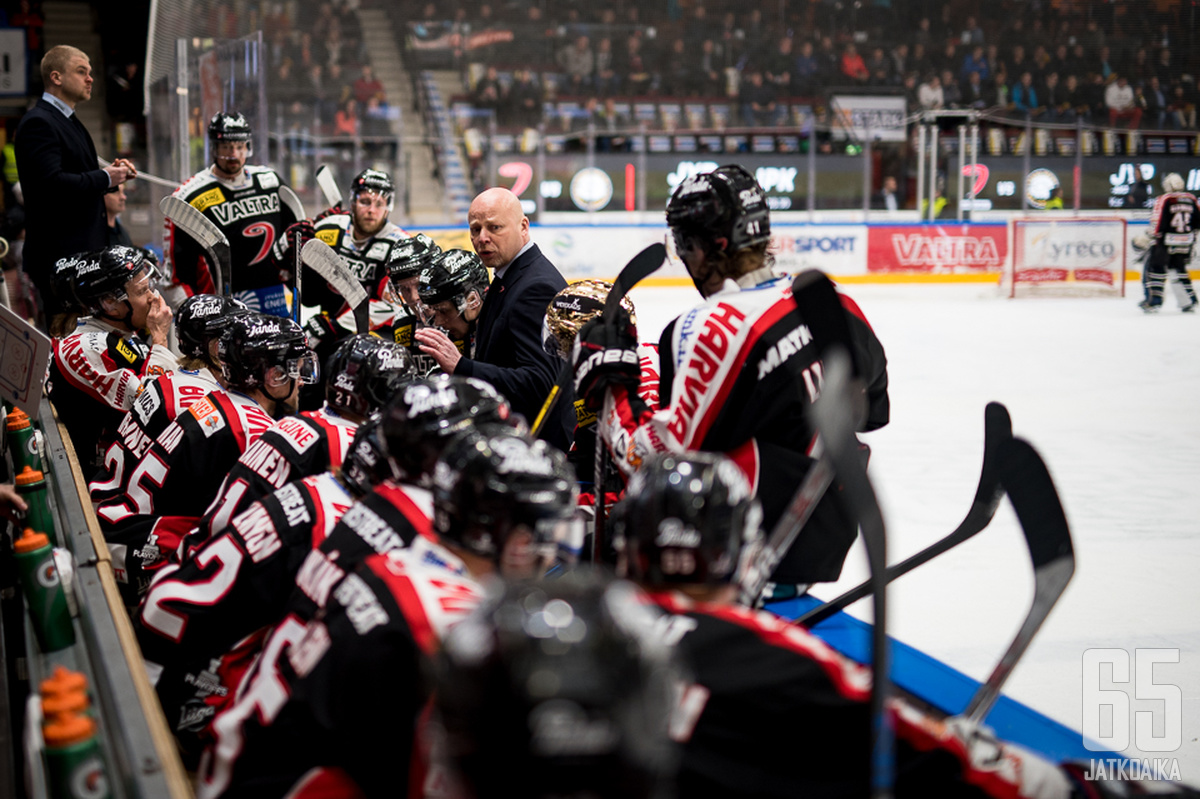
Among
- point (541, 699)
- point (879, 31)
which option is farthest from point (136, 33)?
point (541, 699)

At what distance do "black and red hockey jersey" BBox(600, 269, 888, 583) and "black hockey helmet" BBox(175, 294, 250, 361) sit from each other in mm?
1476

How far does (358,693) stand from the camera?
1340 mm

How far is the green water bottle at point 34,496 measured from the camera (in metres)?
2.52

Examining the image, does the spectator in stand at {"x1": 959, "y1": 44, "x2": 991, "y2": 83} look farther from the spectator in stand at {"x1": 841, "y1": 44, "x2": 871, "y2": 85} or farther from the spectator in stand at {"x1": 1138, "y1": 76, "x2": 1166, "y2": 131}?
the spectator in stand at {"x1": 1138, "y1": 76, "x2": 1166, "y2": 131}

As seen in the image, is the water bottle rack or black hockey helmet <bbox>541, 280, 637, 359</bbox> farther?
black hockey helmet <bbox>541, 280, 637, 359</bbox>

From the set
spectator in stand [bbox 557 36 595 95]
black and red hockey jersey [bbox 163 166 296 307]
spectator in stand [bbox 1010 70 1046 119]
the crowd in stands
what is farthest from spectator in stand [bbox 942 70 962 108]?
black and red hockey jersey [bbox 163 166 296 307]

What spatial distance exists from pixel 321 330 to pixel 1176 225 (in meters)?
Result: 10.2

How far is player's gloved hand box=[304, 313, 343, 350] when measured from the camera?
15.1 feet

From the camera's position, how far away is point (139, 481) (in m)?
2.74

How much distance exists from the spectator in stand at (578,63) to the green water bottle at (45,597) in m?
18.0

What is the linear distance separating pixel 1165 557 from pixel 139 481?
3643 mm

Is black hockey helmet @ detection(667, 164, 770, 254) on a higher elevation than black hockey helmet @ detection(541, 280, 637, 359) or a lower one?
higher

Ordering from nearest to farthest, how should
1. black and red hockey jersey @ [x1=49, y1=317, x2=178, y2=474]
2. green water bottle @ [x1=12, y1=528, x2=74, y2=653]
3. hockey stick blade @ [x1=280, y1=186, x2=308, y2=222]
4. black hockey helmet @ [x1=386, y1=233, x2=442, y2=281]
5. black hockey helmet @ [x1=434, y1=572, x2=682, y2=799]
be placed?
black hockey helmet @ [x1=434, y1=572, x2=682, y2=799] → green water bottle @ [x1=12, y1=528, x2=74, y2=653] → black and red hockey jersey @ [x1=49, y1=317, x2=178, y2=474] → black hockey helmet @ [x1=386, y1=233, x2=442, y2=281] → hockey stick blade @ [x1=280, y1=186, x2=308, y2=222]

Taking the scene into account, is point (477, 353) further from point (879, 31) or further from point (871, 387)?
point (879, 31)
